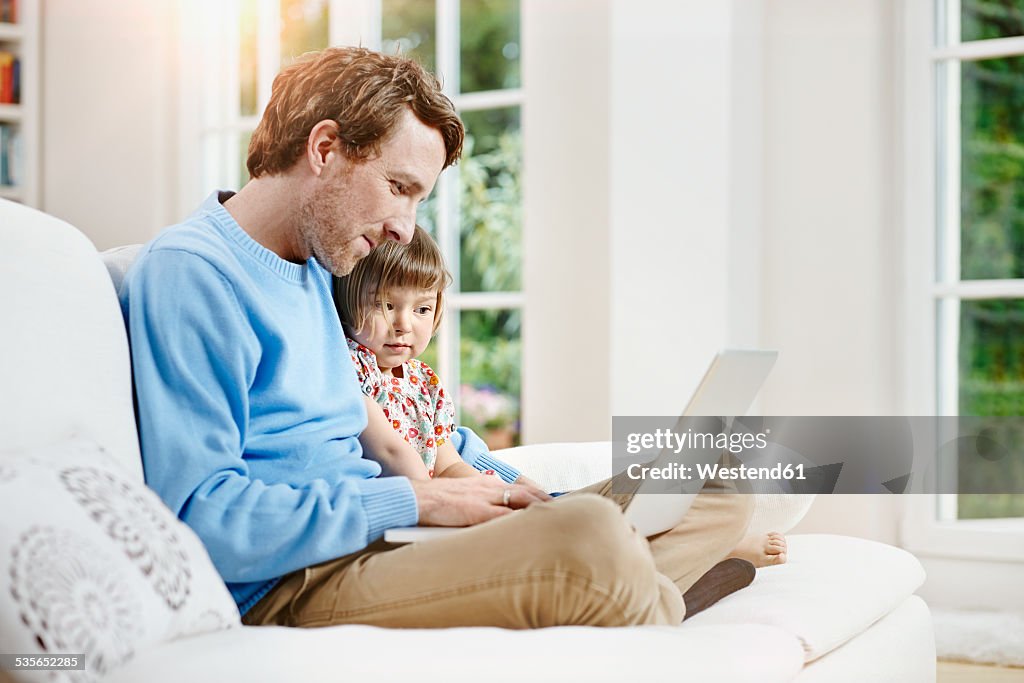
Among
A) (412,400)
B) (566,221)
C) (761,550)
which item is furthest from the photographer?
(566,221)

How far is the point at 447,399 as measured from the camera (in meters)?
2.13

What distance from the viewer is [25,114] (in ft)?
17.3

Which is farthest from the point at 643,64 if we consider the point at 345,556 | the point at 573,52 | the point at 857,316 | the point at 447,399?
the point at 345,556

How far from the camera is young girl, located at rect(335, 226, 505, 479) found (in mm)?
1959

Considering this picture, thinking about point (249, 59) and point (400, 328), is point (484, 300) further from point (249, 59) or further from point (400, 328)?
point (400, 328)

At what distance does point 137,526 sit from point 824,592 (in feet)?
3.39

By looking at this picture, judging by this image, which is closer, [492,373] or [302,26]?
[492,373]

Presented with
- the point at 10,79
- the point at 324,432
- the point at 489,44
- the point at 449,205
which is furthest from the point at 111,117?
the point at 324,432

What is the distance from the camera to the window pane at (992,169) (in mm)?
3484

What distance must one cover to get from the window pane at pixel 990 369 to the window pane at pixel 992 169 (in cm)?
11

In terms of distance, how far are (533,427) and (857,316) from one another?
1.15 meters

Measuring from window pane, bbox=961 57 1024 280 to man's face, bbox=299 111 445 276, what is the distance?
93.6 inches

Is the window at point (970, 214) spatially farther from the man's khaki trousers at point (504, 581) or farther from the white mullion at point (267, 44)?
the white mullion at point (267, 44)

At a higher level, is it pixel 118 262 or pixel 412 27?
pixel 412 27
